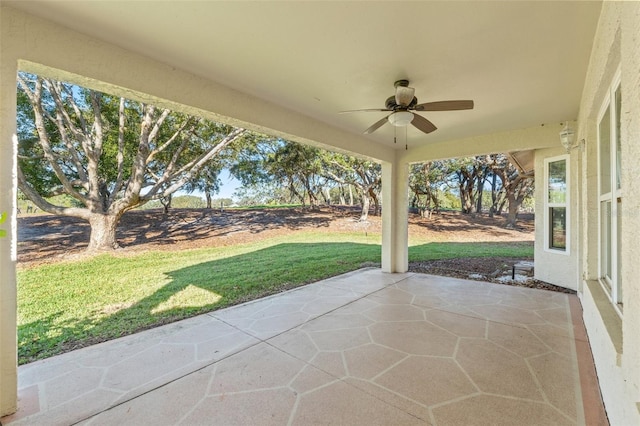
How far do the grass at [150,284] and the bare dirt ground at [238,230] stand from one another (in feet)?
3.45

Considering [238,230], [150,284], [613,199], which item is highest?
[613,199]

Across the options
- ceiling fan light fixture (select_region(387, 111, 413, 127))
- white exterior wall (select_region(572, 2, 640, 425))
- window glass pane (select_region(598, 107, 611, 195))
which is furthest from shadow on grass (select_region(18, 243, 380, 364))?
window glass pane (select_region(598, 107, 611, 195))

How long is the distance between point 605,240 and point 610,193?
523 millimetres

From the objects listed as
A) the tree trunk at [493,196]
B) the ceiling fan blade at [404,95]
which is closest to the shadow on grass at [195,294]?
the ceiling fan blade at [404,95]

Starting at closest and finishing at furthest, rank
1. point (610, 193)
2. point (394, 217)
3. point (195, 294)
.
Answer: point (610, 193)
point (195, 294)
point (394, 217)

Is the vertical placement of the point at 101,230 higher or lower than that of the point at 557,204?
lower

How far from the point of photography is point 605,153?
2469 mm

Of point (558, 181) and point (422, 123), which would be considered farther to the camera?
point (558, 181)

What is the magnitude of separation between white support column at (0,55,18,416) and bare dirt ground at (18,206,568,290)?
20.0ft

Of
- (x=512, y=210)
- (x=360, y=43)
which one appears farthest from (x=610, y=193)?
(x=512, y=210)

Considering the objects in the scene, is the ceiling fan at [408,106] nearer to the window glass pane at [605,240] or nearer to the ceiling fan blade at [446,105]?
the ceiling fan blade at [446,105]

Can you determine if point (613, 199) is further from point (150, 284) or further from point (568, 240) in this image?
point (150, 284)

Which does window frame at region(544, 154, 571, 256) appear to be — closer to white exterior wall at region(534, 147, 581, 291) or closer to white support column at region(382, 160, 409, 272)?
white exterior wall at region(534, 147, 581, 291)

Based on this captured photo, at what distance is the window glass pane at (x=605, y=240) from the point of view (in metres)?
2.38
